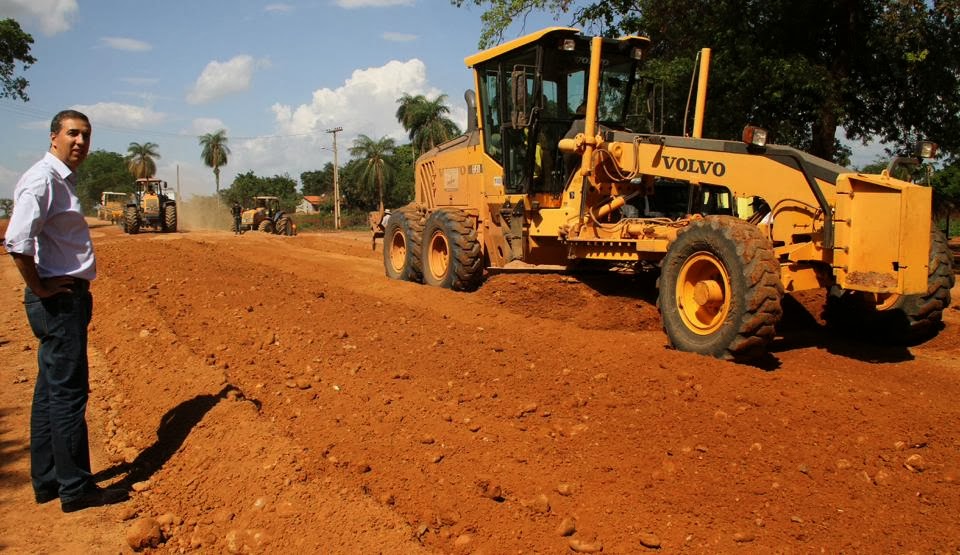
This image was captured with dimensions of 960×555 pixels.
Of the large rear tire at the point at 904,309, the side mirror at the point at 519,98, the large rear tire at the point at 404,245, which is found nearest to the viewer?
the large rear tire at the point at 904,309

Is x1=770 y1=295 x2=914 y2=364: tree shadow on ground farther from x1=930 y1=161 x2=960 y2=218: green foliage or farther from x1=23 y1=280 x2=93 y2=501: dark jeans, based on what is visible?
x1=930 y1=161 x2=960 y2=218: green foliage

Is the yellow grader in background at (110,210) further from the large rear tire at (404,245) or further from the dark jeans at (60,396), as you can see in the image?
the dark jeans at (60,396)

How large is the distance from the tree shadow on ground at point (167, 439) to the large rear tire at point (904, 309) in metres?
5.19

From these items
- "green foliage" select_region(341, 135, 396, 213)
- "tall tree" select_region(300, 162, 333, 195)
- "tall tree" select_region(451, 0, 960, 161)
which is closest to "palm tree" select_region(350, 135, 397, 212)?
"green foliage" select_region(341, 135, 396, 213)

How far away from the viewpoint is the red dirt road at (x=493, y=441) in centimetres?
323

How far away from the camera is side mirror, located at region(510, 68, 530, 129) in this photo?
7891 mm

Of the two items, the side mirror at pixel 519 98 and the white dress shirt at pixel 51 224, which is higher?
the side mirror at pixel 519 98

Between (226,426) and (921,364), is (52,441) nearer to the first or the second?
(226,426)

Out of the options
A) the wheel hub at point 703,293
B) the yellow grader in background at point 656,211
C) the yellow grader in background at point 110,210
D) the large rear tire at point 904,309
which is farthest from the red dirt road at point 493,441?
the yellow grader in background at point 110,210

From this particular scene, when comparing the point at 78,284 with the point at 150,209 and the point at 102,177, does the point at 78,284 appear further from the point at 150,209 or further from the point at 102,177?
the point at 102,177

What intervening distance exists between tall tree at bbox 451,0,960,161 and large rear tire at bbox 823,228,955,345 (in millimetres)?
7222

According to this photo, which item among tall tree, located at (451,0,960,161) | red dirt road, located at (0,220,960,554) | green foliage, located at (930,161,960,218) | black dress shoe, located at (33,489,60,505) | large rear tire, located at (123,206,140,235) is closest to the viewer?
red dirt road, located at (0,220,960,554)

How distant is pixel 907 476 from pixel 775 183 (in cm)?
298

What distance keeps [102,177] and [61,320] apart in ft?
350
